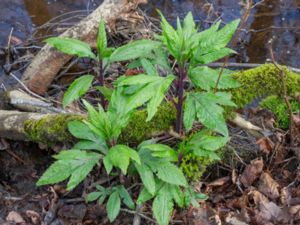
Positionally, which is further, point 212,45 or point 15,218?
point 15,218

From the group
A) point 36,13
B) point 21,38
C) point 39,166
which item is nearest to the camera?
point 39,166

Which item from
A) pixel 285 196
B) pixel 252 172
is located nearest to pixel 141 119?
pixel 252 172

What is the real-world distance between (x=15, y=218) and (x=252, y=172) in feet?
6.08

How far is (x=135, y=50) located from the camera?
2.91 m

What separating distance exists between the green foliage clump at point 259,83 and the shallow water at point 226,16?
→ 186 centimetres

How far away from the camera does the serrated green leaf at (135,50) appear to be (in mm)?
2887

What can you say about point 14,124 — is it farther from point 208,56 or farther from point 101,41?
point 208,56

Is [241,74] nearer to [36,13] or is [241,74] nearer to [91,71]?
[91,71]

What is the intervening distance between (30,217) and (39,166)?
558mm

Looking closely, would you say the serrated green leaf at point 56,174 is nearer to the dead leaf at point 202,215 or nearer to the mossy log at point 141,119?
the mossy log at point 141,119

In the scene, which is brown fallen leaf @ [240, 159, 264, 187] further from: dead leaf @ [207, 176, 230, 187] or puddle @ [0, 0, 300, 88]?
puddle @ [0, 0, 300, 88]

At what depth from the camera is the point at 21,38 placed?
19.0ft

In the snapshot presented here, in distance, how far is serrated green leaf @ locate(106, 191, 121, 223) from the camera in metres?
2.79

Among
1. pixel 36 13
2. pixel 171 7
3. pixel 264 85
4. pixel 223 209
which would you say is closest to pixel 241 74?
pixel 264 85
